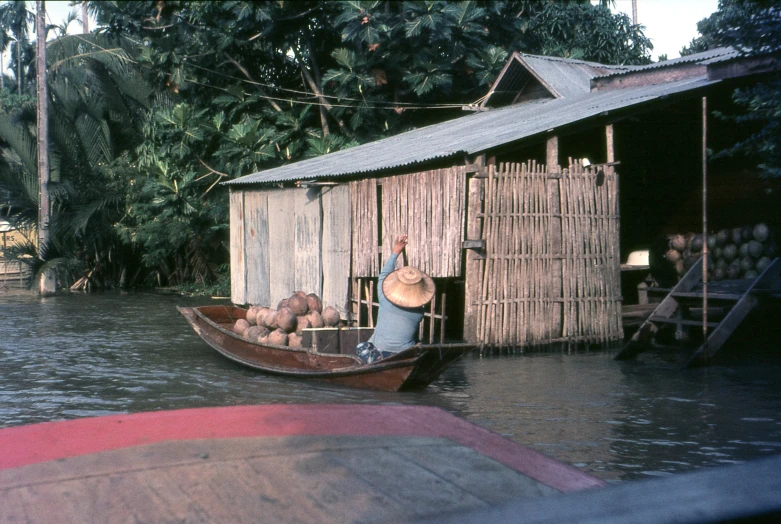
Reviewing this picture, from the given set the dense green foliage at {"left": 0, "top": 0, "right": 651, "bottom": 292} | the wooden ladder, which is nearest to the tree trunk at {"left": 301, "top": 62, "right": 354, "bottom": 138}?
the dense green foliage at {"left": 0, "top": 0, "right": 651, "bottom": 292}

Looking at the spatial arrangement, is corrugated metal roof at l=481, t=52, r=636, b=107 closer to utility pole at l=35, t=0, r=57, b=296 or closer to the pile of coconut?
the pile of coconut

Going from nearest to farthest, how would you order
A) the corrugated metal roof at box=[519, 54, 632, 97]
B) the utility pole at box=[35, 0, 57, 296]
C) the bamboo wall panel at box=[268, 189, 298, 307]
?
the bamboo wall panel at box=[268, 189, 298, 307] → the corrugated metal roof at box=[519, 54, 632, 97] → the utility pole at box=[35, 0, 57, 296]

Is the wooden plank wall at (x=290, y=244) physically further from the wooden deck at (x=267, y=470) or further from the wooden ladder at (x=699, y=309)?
the wooden deck at (x=267, y=470)

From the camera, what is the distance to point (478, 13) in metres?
21.4

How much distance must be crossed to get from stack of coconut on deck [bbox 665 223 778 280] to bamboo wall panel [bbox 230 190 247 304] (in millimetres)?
9320

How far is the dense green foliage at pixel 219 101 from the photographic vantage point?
21.8 meters

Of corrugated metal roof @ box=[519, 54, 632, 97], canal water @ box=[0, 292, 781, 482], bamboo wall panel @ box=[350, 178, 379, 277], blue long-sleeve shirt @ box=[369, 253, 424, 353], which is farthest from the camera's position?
corrugated metal roof @ box=[519, 54, 632, 97]

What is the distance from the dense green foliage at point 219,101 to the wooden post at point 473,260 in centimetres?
726

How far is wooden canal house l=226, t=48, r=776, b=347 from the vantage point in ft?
42.0

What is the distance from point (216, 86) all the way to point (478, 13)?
307 inches

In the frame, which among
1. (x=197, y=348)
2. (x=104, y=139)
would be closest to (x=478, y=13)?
(x=197, y=348)

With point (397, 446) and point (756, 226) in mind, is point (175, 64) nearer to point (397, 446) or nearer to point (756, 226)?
point (756, 226)

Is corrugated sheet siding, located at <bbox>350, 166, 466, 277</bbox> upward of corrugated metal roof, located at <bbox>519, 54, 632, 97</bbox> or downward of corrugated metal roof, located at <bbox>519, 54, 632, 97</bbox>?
downward

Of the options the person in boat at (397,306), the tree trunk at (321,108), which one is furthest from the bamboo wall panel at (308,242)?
the tree trunk at (321,108)
